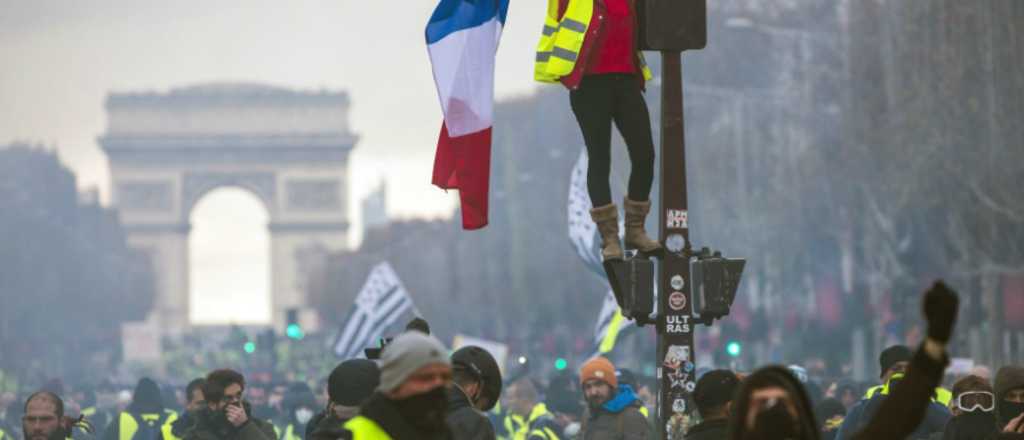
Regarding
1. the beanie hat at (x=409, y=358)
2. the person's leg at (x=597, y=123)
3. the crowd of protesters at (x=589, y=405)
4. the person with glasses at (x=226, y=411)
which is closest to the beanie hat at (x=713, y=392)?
the crowd of protesters at (x=589, y=405)

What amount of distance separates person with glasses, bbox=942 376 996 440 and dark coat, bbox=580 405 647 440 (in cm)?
231

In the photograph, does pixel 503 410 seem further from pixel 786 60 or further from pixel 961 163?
pixel 786 60

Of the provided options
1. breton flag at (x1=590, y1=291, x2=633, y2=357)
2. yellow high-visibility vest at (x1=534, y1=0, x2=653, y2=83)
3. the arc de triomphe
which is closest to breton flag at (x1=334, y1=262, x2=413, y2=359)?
breton flag at (x1=590, y1=291, x2=633, y2=357)

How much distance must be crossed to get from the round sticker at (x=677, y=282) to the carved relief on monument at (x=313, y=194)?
123150 mm

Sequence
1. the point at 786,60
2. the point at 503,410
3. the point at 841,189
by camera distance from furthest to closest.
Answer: the point at 786,60, the point at 841,189, the point at 503,410

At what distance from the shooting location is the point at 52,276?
330ft

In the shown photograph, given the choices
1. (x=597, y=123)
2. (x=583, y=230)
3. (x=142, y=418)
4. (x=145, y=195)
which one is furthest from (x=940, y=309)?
(x=145, y=195)

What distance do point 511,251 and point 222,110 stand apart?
81.9 feet

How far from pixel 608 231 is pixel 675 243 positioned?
1.28 feet

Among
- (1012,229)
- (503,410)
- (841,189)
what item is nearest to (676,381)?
(503,410)

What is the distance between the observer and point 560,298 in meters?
98.4

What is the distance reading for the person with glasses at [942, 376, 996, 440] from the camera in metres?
12.5

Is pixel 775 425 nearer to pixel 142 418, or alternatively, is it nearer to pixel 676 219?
pixel 676 219

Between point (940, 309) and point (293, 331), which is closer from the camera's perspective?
point (940, 309)
